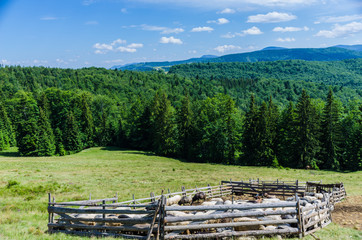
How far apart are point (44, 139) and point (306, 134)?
59166mm

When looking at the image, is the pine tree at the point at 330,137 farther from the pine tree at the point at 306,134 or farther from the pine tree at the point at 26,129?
the pine tree at the point at 26,129

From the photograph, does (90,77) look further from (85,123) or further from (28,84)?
(85,123)

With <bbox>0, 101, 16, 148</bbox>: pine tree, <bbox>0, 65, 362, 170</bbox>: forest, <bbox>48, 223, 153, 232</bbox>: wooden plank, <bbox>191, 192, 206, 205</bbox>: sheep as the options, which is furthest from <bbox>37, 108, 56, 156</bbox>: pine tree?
<bbox>48, 223, 153, 232</bbox>: wooden plank

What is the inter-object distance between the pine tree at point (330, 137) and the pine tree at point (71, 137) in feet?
195

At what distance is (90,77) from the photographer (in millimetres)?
172375

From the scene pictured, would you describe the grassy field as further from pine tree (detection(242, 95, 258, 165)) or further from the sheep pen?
pine tree (detection(242, 95, 258, 165))

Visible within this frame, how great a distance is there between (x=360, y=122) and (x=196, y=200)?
50206mm

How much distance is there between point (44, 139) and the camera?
63.3 metres

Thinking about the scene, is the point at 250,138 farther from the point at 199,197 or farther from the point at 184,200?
the point at 184,200

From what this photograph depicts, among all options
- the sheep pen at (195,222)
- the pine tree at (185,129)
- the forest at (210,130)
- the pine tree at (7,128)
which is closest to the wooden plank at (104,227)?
the sheep pen at (195,222)

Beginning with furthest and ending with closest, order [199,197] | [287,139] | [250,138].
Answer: [250,138] < [287,139] < [199,197]

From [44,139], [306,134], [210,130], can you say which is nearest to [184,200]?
[306,134]

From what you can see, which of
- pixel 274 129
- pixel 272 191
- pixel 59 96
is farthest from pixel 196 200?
pixel 59 96

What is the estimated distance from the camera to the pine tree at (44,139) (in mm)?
63000
